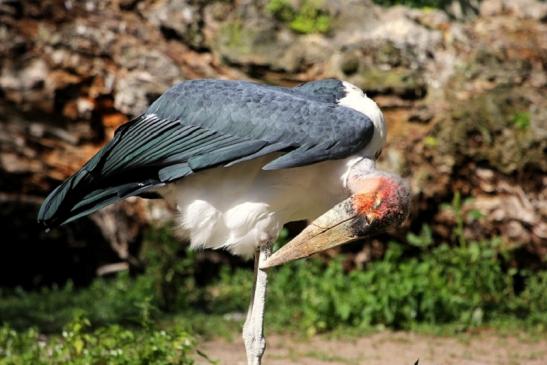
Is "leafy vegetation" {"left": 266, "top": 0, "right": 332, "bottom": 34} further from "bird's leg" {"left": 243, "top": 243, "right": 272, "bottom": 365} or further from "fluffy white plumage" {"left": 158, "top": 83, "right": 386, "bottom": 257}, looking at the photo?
"bird's leg" {"left": 243, "top": 243, "right": 272, "bottom": 365}

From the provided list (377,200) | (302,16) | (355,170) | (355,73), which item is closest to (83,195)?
(355,170)

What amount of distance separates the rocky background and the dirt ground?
114 centimetres

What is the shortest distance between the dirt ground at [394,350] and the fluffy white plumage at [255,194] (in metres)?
1.40

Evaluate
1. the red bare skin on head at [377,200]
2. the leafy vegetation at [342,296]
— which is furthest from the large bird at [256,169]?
the leafy vegetation at [342,296]

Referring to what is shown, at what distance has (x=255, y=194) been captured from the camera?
152 inches

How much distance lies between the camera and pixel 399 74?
23.0 ft

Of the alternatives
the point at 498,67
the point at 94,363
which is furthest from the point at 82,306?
the point at 498,67

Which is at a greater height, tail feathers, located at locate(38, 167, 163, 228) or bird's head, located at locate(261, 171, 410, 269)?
tail feathers, located at locate(38, 167, 163, 228)

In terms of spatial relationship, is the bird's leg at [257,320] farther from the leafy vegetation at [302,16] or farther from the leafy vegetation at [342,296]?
the leafy vegetation at [302,16]

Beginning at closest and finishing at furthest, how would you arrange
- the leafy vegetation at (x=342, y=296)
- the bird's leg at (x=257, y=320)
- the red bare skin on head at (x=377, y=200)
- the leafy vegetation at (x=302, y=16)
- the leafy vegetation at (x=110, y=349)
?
the red bare skin on head at (x=377, y=200), the bird's leg at (x=257, y=320), the leafy vegetation at (x=110, y=349), the leafy vegetation at (x=342, y=296), the leafy vegetation at (x=302, y=16)

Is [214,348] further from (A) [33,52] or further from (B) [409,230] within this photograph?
(A) [33,52]

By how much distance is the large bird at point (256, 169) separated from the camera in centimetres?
372

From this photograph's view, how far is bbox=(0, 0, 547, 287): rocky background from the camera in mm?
6906

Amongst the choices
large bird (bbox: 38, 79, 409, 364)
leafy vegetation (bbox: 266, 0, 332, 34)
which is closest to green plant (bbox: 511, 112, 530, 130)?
leafy vegetation (bbox: 266, 0, 332, 34)
